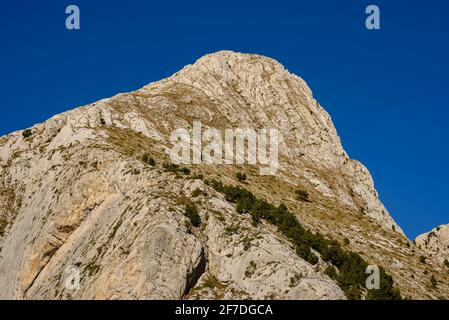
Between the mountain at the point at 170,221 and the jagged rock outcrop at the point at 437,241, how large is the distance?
30.1 ft

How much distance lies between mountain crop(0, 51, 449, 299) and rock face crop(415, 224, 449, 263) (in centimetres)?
917

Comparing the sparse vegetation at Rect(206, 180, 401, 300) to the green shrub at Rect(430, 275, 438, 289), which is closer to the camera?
the sparse vegetation at Rect(206, 180, 401, 300)

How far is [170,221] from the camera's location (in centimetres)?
6397

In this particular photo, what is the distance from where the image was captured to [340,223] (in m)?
87.3

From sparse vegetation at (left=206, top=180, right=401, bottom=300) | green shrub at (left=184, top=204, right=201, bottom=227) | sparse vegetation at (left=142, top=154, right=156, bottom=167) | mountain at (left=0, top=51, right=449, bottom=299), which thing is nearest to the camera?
mountain at (left=0, top=51, right=449, bottom=299)

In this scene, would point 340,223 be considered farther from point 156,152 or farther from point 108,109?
point 108,109

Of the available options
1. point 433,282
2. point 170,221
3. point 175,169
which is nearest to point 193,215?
point 170,221

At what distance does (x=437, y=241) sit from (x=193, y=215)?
8176 cm

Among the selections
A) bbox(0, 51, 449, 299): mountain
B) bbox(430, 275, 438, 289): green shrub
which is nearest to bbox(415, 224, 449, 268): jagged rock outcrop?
bbox(0, 51, 449, 299): mountain

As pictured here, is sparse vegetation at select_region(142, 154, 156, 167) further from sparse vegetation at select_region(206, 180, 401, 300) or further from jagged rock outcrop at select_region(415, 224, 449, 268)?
jagged rock outcrop at select_region(415, 224, 449, 268)

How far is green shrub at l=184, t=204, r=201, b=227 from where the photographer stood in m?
66.9

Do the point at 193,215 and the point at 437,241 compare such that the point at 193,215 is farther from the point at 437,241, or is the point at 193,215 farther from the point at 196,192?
the point at 437,241
